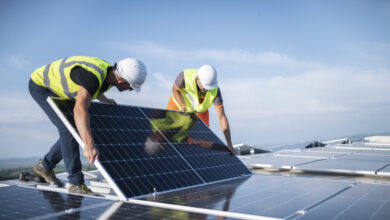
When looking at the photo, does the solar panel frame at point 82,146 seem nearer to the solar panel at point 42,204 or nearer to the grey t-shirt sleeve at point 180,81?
the solar panel at point 42,204

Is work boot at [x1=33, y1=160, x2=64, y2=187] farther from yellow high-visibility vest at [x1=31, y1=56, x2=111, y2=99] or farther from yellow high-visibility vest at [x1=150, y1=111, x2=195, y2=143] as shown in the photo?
yellow high-visibility vest at [x1=150, y1=111, x2=195, y2=143]

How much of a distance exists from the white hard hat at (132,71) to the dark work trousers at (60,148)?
3.51 feet

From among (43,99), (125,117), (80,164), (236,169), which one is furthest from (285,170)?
(43,99)

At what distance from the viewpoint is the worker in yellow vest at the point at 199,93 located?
7.14 meters

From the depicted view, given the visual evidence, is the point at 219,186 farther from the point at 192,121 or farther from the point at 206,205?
the point at 192,121

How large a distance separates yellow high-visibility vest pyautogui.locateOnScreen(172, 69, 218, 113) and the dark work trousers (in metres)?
2.82

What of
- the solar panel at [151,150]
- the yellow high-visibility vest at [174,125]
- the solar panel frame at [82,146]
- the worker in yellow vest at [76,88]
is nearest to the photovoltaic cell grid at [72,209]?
Answer: the solar panel frame at [82,146]

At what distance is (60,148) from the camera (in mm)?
5480

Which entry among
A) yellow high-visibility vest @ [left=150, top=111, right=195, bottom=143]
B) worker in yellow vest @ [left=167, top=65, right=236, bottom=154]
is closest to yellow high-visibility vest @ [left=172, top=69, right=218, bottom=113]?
worker in yellow vest @ [left=167, top=65, right=236, bottom=154]

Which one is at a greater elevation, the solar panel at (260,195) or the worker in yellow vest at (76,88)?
the worker in yellow vest at (76,88)

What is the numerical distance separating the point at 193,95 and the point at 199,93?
0.43 ft

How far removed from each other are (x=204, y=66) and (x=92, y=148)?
3.33 meters

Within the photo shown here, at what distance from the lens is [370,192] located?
15.7 feet

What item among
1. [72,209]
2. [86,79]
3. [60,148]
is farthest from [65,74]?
[72,209]
